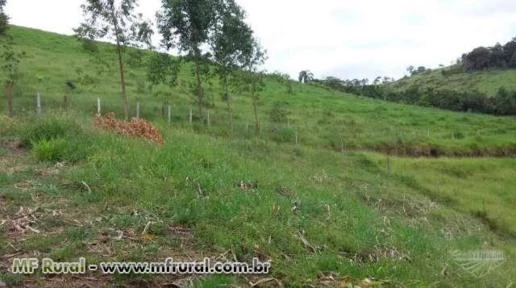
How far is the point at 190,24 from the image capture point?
3212 centimetres

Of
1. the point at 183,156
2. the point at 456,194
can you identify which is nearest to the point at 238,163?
the point at 183,156

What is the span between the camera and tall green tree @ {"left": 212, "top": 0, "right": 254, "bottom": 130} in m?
33.4

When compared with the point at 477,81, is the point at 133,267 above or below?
below

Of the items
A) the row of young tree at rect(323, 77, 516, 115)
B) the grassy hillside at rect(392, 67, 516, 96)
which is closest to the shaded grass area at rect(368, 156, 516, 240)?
the row of young tree at rect(323, 77, 516, 115)

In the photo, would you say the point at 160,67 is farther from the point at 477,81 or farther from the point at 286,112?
the point at 477,81

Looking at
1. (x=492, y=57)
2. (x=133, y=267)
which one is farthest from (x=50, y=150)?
(x=492, y=57)

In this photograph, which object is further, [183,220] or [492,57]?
[492,57]

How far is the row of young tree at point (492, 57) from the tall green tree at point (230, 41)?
9245cm

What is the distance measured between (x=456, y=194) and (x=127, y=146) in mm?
23384

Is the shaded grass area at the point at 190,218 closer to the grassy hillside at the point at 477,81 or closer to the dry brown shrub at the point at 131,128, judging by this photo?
the dry brown shrub at the point at 131,128

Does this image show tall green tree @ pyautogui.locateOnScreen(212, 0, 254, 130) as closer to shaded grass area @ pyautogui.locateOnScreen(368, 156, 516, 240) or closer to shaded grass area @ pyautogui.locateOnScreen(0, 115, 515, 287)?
shaded grass area @ pyautogui.locateOnScreen(368, 156, 516, 240)

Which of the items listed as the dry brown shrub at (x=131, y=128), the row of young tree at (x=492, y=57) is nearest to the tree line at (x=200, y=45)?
the dry brown shrub at (x=131, y=128)

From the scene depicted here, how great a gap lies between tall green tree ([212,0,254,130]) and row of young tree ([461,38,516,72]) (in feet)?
303

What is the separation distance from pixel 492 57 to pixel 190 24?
99.5 m
